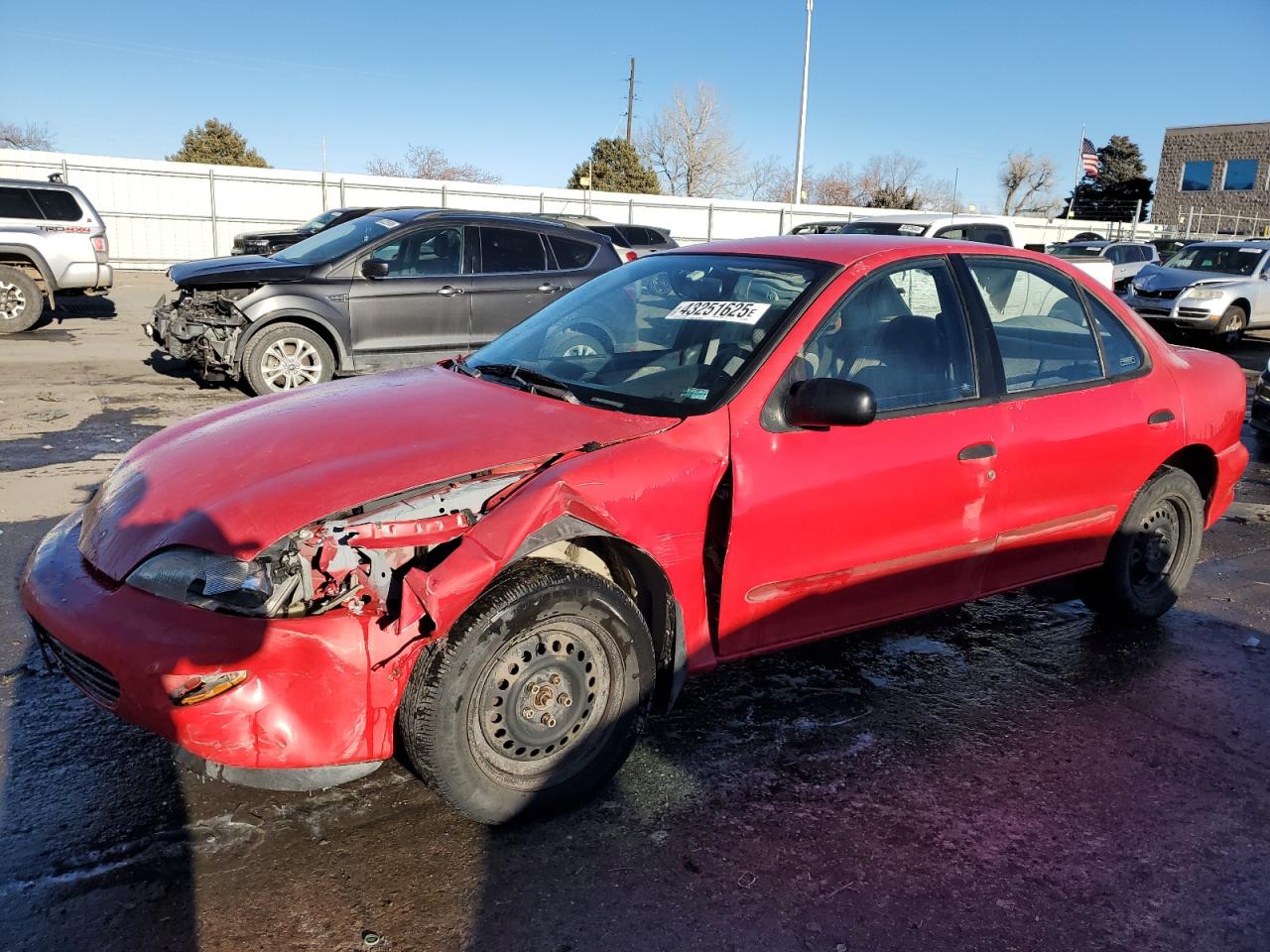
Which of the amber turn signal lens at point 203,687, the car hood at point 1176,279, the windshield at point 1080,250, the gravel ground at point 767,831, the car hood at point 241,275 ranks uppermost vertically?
the windshield at point 1080,250

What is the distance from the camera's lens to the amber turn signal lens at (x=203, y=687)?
2.39 m

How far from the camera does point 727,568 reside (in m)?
3.11

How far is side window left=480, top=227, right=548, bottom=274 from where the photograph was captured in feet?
32.3

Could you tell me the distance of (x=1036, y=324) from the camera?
406 centimetres

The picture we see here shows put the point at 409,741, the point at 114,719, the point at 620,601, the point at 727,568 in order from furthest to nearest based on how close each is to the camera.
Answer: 1. the point at 114,719
2. the point at 727,568
3. the point at 620,601
4. the point at 409,741

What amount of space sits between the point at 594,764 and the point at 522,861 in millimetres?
363

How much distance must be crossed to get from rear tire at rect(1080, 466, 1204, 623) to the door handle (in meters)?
1.13

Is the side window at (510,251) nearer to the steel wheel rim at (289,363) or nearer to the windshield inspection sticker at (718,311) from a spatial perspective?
the steel wheel rim at (289,363)

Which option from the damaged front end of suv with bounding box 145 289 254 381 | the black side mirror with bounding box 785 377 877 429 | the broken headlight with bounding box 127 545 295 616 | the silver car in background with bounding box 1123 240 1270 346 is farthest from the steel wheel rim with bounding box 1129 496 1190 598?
the silver car in background with bounding box 1123 240 1270 346

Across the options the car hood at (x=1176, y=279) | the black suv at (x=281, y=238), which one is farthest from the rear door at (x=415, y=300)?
the car hood at (x=1176, y=279)

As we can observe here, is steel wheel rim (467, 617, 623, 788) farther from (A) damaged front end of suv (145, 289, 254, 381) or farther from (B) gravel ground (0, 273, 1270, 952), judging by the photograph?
(A) damaged front end of suv (145, 289, 254, 381)

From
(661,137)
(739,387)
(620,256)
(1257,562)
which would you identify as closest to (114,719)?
(739,387)

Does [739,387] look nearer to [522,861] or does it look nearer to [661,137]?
[522,861]

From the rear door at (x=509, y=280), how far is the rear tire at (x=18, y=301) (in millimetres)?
7156
